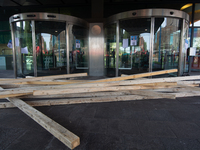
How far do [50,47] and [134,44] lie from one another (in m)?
3.91

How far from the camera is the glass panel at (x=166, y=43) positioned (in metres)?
6.21

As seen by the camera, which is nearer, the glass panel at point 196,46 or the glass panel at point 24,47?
the glass panel at point 24,47

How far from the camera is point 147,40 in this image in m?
6.27

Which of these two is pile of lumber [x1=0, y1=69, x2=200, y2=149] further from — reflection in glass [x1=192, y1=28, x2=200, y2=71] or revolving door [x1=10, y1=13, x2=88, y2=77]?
reflection in glass [x1=192, y1=28, x2=200, y2=71]

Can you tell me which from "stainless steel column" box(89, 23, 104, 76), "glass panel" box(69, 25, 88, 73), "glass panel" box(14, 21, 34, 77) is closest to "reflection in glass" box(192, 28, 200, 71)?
"stainless steel column" box(89, 23, 104, 76)

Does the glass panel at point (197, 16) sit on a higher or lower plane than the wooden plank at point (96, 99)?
higher

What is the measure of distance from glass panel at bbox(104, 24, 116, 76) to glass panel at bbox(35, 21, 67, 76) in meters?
2.18

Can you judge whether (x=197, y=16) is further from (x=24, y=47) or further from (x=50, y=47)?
(x=24, y=47)

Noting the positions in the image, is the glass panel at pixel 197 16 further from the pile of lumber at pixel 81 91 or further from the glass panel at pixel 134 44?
the pile of lumber at pixel 81 91

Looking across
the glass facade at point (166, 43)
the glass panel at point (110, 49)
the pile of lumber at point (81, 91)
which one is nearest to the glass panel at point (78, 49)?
the glass panel at point (110, 49)

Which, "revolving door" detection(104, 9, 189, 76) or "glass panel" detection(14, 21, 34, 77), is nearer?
"revolving door" detection(104, 9, 189, 76)

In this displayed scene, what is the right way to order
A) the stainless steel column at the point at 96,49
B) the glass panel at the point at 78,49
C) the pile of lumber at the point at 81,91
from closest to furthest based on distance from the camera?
the pile of lumber at the point at 81,91 → the glass panel at the point at 78,49 → the stainless steel column at the point at 96,49

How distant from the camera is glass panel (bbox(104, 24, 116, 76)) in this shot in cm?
694

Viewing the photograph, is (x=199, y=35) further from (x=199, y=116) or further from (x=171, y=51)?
(x=199, y=116)
